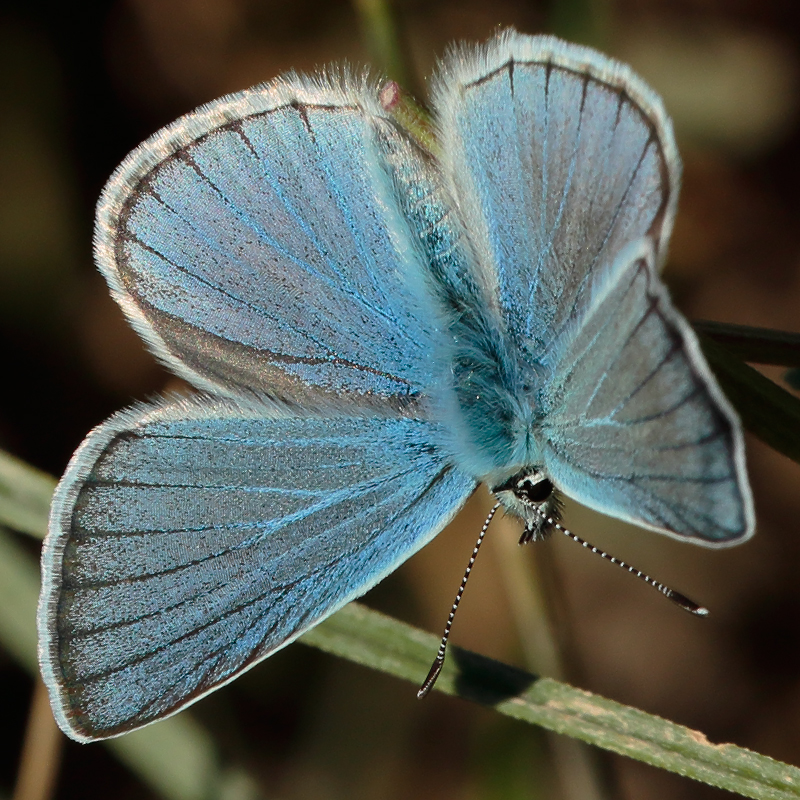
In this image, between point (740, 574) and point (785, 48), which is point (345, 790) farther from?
point (785, 48)

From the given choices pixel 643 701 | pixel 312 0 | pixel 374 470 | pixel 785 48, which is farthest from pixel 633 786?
pixel 312 0

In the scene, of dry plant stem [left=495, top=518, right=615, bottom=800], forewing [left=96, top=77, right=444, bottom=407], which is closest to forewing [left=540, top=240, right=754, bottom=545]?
forewing [left=96, top=77, right=444, bottom=407]

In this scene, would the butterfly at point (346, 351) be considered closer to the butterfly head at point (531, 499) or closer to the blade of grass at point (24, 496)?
the butterfly head at point (531, 499)

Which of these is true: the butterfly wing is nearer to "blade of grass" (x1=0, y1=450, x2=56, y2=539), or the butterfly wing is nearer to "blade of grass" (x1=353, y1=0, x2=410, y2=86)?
"blade of grass" (x1=353, y1=0, x2=410, y2=86)

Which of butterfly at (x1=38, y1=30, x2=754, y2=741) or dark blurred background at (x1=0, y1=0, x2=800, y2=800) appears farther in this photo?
dark blurred background at (x1=0, y1=0, x2=800, y2=800)

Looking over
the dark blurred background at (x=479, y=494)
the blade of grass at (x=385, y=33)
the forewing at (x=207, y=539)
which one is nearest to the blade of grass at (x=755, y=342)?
the forewing at (x=207, y=539)

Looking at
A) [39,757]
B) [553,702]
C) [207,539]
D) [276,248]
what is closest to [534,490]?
[553,702]

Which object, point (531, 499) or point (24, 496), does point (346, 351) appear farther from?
point (24, 496)
